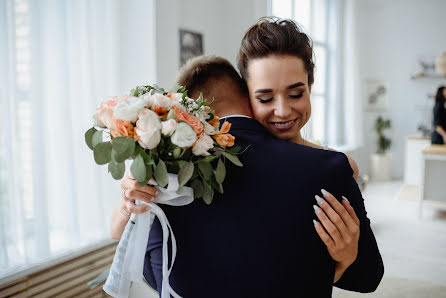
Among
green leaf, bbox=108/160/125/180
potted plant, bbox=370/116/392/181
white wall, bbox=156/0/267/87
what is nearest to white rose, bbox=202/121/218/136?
green leaf, bbox=108/160/125/180

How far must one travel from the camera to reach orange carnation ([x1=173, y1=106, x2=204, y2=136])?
2.84 ft

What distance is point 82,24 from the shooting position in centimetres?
243

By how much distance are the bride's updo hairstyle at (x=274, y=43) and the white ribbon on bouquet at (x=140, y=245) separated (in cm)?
50

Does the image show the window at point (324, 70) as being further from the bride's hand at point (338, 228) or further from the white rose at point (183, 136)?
the white rose at point (183, 136)

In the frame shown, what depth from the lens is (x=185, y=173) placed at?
33.9 inches

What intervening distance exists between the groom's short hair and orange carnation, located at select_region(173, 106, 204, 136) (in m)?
0.31

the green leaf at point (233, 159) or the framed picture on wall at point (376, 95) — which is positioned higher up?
the framed picture on wall at point (376, 95)

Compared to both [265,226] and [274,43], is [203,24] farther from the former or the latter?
[265,226]

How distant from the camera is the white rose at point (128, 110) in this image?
32.7 inches

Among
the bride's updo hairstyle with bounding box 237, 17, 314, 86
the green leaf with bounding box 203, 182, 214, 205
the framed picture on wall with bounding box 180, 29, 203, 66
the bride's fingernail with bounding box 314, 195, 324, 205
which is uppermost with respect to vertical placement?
the framed picture on wall with bounding box 180, 29, 203, 66

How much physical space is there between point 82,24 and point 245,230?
209 cm

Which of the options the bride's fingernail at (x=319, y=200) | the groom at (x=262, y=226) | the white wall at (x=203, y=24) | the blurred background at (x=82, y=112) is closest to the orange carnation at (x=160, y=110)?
the groom at (x=262, y=226)

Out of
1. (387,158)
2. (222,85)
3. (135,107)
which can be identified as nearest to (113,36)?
(222,85)

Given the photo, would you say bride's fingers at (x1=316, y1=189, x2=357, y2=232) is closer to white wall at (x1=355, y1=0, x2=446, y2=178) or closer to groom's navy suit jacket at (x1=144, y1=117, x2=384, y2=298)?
groom's navy suit jacket at (x1=144, y1=117, x2=384, y2=298)
